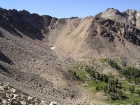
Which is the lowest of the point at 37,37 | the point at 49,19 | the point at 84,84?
the point at 84,84

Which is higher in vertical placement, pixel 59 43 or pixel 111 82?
pixel 59 43

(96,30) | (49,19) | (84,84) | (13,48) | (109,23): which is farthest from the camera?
(49,19)

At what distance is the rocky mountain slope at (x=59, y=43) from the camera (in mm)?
71125

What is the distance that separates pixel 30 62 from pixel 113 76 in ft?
106

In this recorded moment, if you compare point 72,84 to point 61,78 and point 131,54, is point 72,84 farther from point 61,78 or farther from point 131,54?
point 131,54

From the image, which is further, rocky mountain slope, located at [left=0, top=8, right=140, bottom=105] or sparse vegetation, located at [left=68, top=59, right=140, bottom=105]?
rocky mountain slope, located at [left=0, top=8, right=140, bottom=105]

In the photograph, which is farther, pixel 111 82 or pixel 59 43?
pixel 59 43

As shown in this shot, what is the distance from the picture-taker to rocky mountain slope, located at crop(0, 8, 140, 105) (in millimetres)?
71125

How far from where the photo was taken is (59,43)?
143375mm

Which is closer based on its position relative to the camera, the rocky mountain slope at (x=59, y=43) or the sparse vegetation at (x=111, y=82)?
the sparse vegetation at (x=111, y=82)

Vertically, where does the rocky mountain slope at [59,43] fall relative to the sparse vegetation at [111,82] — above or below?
above

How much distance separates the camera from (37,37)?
479ft

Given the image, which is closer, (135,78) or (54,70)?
(54,70)

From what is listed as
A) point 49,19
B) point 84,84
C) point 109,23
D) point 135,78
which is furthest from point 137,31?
point 84,84
